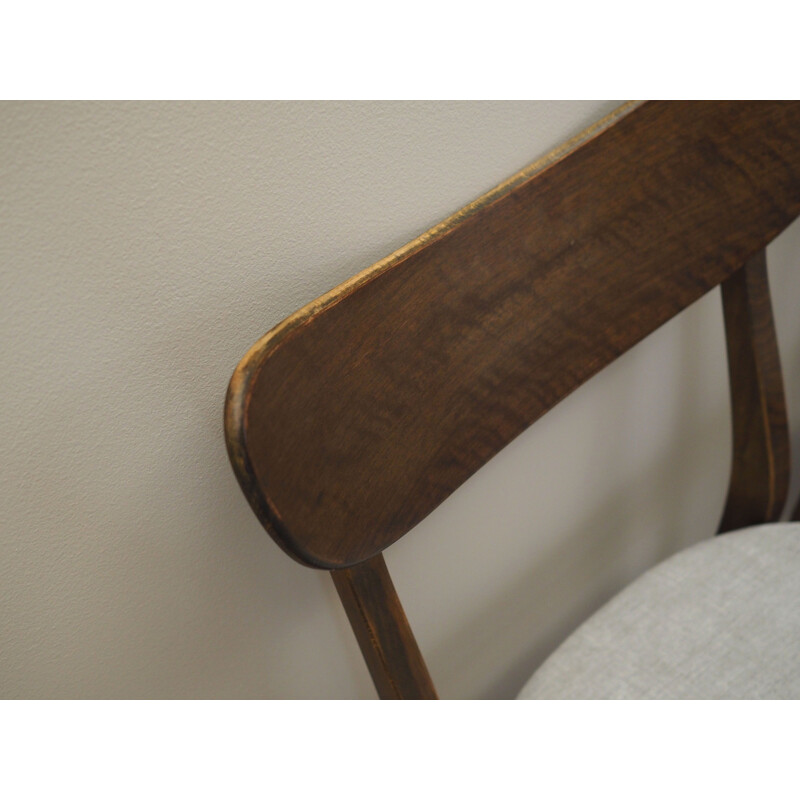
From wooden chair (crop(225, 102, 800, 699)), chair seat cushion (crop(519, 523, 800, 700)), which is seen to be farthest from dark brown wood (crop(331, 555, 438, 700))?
chair seat cushion (crop(519, 523, 800, 700))

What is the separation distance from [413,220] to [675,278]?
189mm

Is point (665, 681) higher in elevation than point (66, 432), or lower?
lower

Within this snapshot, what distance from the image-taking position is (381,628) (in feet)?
1.28

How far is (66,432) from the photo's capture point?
1.09 feet

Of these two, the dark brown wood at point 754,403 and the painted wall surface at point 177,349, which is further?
the dark brown wood at point 754,403

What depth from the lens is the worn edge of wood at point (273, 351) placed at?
0.98ft

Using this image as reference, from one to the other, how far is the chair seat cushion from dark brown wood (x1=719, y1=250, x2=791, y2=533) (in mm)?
70

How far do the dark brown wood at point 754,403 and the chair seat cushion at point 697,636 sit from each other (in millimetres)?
70

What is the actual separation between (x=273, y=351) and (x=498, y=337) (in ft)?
0.46

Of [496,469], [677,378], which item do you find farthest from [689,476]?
[496,469]

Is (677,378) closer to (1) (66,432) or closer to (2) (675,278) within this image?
(2) (675,278)

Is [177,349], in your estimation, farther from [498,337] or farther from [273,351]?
[498,337]

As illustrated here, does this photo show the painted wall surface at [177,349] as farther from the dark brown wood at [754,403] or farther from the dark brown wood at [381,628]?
the dark brown wood at [754,403]

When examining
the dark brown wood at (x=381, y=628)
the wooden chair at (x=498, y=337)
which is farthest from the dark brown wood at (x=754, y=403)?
the dark brown wood at (x=381, y=628)
